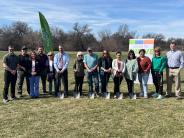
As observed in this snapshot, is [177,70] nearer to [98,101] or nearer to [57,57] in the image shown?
[98,101]

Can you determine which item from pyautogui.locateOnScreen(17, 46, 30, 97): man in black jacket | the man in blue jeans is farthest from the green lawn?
pyautogui.locateOnScreen(17, 46, 30, 97): man in black jacket

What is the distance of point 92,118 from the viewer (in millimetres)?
10180

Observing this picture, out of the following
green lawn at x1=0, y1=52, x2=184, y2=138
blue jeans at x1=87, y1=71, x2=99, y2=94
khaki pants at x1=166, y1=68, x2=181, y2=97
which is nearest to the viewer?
green lawn at x1=0, y1=52, x2=184, y2=138

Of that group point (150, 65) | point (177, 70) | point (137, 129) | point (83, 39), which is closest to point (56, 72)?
point (150, 65)

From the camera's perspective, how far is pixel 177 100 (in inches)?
503

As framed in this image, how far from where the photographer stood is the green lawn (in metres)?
8.85

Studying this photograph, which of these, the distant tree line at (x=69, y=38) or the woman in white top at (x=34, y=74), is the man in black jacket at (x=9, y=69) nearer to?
the woman in white top at (x=34, y=74)

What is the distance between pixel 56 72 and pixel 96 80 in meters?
1.45

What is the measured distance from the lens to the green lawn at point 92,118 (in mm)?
8852

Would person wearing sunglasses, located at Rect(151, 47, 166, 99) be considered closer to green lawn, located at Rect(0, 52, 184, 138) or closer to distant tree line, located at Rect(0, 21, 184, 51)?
green lawn, located at Rect(0, 52, 184, 138)

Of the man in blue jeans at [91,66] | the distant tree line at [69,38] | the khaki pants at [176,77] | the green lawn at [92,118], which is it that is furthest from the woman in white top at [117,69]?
the distant tree line at [69,38]

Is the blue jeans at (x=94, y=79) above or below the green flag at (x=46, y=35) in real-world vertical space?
below

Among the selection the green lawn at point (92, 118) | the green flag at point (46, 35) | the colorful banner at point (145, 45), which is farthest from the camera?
the green flag at point (46, 35)

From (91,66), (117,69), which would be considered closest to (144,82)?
(117,69)
